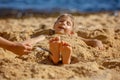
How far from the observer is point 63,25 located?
544 cm

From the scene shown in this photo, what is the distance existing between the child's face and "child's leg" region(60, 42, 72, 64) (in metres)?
1.21

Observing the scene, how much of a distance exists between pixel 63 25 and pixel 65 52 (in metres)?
1.27

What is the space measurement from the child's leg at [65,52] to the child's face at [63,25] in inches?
47.7

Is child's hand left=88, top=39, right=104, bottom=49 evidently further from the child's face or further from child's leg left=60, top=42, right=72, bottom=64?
child's leg left=60, top=42, right=72, bottom=64

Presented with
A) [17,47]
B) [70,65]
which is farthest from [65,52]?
[17,47]

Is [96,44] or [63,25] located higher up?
[63,25]

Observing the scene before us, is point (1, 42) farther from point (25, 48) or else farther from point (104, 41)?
point (104, 41)

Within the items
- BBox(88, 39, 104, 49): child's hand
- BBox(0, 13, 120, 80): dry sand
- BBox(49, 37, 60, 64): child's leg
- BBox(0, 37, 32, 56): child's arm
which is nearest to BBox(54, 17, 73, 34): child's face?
BBox(0, 13, 120, 80): dry sand

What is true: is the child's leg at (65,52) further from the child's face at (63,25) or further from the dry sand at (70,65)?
the child's face at (63,25)

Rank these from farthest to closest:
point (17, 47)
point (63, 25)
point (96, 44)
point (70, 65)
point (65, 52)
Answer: point (63, 25), point (96, 44), point (65, 52), point (17, 47), point (70, 65)

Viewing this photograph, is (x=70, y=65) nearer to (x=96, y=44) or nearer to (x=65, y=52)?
(x=65, y=52)

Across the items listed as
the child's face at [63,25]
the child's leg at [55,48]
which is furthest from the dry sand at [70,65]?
the child's face at [63,25]

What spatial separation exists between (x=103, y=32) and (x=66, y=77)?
2714 millimetres

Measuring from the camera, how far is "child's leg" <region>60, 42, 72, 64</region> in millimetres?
4184
